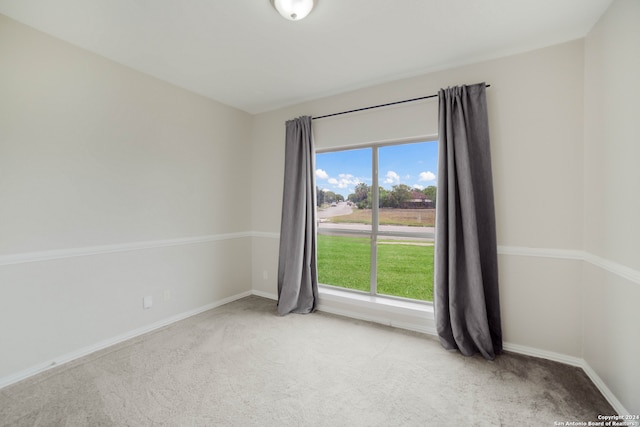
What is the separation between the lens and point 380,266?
386 centimetres

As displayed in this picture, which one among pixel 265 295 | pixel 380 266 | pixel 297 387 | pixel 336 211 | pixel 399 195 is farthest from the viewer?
pixel 380 266

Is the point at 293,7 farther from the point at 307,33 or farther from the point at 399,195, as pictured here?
the point at 399,195

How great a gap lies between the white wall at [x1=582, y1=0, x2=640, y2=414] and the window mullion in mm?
1691

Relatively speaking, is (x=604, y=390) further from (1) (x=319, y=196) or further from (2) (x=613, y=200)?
(1) (x=319, y=196)

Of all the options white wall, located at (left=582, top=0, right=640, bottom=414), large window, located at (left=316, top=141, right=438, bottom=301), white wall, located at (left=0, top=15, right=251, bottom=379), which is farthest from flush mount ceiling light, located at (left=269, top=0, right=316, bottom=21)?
white wall, located at (left=582, top=0, right=640, bottom=414)

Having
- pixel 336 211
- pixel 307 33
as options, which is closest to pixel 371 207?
pixel 336 211

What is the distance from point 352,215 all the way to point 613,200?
2.14m

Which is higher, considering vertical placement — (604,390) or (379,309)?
(379,309)

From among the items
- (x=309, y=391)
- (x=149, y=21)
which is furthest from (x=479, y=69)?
(x=309, y=391)

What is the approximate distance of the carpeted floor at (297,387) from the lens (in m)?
1.61

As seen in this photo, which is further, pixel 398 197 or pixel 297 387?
pixel 398 197

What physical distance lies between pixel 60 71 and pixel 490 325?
4.05 m

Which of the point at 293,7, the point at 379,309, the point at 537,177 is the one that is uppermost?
the point at 293,7

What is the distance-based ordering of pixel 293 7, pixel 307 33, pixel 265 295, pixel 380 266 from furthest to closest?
pixel 380 266
pixel 265 295
pixel 307 33
pixel 293 7
